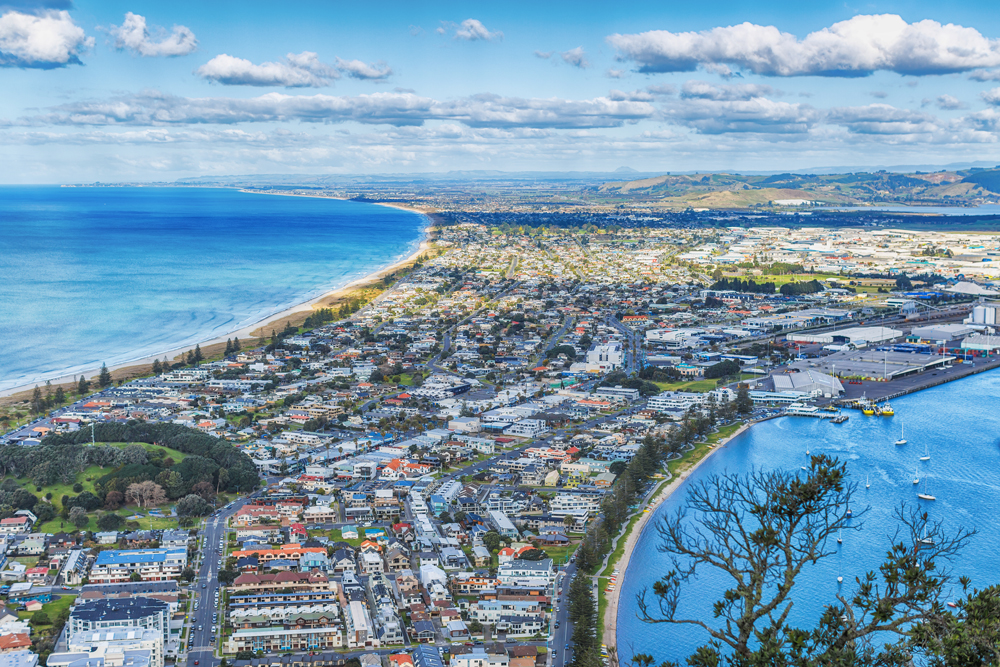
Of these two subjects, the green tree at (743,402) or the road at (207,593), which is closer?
the road at (207,593)

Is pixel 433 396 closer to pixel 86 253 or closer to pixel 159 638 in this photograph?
pixel 159 638

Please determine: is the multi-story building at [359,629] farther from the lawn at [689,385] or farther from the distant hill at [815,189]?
the distant hill at [815,189]

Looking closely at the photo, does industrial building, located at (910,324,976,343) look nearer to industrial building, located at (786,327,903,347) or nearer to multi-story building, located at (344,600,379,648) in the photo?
industrial building, located at (786,327,903,347)

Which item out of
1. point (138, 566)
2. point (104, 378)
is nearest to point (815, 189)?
point (104, 378)

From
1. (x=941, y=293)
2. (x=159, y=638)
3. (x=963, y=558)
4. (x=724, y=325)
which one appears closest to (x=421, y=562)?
(x=159, y=638)

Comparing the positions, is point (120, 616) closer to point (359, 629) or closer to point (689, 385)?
point (359, 629)

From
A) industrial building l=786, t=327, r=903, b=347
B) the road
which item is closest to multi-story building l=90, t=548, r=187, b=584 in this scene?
the road

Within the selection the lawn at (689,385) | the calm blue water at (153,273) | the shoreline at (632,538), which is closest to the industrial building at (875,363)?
the lawn at (689,385)
